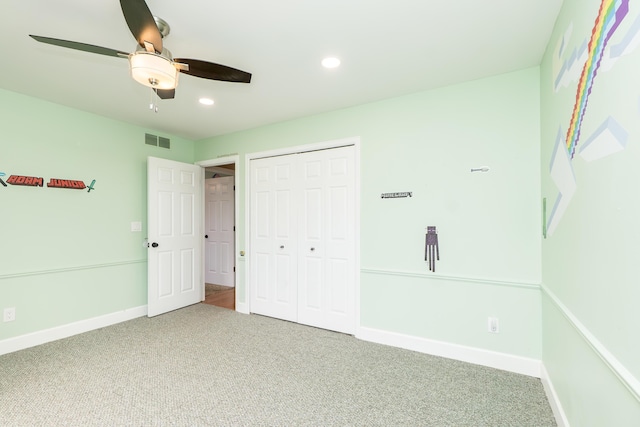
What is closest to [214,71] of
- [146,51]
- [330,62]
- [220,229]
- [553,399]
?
[146,51]

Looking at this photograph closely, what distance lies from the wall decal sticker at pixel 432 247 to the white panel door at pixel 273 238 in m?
1.61

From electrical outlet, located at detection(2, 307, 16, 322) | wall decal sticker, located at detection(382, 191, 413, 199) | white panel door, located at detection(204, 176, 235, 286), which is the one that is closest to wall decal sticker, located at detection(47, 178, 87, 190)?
electrical outlet, located at detection(2, 307, 16, 322)

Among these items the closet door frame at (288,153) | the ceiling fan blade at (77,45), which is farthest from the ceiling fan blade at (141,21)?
the closet door frame at (288,153)

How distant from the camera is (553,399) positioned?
203 centimetres

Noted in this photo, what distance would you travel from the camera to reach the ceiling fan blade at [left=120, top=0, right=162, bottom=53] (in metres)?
1.43

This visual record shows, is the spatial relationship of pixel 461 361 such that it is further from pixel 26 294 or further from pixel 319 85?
pixel 26 294

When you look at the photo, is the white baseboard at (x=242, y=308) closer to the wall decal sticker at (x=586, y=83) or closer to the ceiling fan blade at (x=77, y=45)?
the ceiling fan blade at (x=77, y=45)

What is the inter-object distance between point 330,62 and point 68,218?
331 centimetres

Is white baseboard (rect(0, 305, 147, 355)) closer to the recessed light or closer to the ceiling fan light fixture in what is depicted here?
the ceiling fan light fixture

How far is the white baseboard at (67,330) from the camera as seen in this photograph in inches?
117

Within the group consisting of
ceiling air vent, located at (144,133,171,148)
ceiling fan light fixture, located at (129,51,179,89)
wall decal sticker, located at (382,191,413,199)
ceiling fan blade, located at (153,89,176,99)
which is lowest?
wall decal sticker, located at (382,191,413,199)

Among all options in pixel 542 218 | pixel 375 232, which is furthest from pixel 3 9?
pixel 542 218

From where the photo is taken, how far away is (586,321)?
55.2 inches

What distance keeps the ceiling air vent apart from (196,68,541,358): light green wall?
261cm
